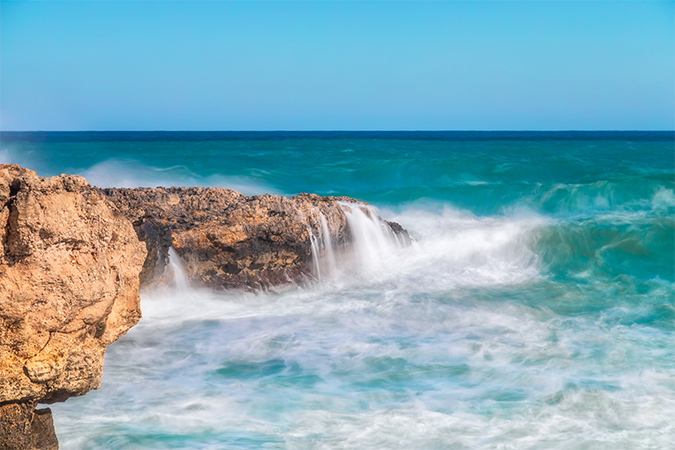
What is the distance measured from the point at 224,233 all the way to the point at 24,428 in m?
4.15

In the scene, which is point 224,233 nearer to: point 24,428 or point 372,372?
point 372,372

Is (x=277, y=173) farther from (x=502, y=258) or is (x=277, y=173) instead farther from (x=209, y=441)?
(x=209, y=441)

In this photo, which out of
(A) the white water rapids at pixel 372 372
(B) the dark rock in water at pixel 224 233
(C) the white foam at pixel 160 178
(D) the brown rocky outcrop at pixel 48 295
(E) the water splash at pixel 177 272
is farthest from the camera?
(C) the white foam at pixel 160 178

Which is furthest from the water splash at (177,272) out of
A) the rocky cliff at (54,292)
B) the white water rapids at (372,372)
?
the rocky cliff at (54,292)

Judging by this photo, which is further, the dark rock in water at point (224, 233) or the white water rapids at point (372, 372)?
the dark rock in water at point (224, 233)

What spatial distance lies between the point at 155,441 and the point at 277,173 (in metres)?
18.2

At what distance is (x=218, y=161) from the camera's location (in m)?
25.5

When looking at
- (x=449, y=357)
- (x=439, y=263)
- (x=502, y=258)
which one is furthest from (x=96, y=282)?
(x=502, y=258)

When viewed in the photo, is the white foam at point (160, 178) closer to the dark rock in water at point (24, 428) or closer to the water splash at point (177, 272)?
the water splash at point (177, 272)

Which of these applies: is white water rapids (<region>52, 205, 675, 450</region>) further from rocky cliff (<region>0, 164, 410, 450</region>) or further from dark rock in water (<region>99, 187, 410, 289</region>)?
rocky cliff (<region>0, 164, 410, 450</region>)

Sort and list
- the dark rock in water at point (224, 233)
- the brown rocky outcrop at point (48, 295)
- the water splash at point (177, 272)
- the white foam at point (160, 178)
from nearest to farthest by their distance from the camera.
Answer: the brown rocky outcrop at point (48, 295) → the dark rock in water at point (224, 233) → the water splash at point (177, 272) → the white foam at point (160, 178)

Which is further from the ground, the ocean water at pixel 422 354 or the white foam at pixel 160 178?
the white foam at pixel 160 178

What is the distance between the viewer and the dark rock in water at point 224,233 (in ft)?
21.5

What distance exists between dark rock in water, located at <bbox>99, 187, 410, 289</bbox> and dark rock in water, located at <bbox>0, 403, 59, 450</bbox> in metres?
3.27
